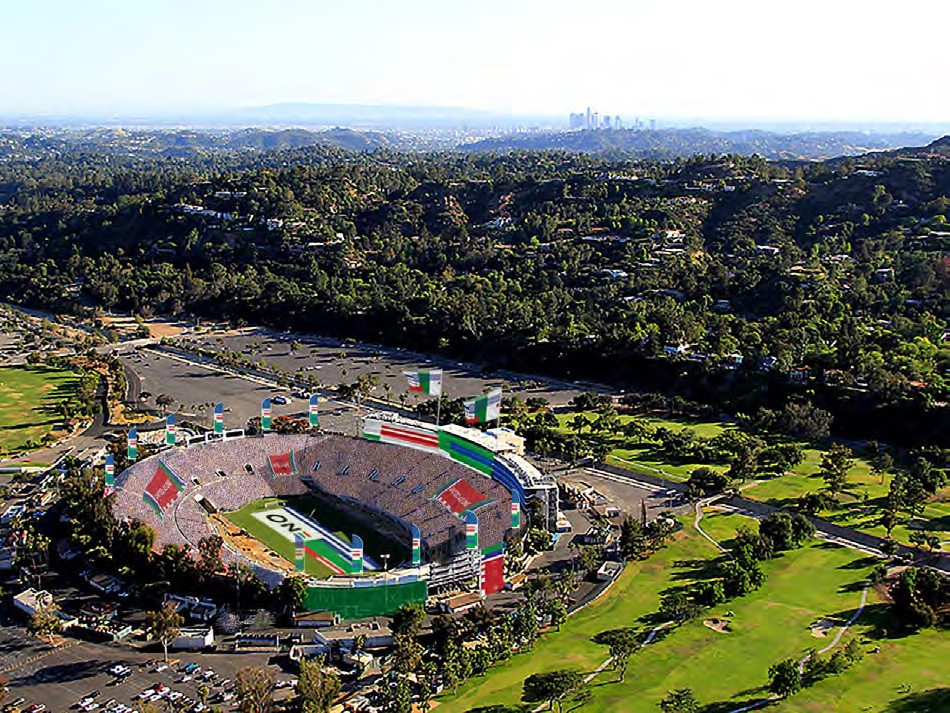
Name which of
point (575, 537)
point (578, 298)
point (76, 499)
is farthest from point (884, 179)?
point (76, 499)

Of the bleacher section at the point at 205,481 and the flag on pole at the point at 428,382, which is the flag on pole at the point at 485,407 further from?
the bleacher section at the point at 205,481

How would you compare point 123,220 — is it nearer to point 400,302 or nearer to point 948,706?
point 400,302

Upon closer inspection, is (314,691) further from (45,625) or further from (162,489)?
(162,489)

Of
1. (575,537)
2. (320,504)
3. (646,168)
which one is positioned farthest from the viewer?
(646,168)

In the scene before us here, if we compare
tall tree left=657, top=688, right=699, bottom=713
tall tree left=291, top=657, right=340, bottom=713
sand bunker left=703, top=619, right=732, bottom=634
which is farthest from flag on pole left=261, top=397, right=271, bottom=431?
tall tree left=657, top=688, right=699, bottom=713

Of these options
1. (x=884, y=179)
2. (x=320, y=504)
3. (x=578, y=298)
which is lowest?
(x=320, y=504)

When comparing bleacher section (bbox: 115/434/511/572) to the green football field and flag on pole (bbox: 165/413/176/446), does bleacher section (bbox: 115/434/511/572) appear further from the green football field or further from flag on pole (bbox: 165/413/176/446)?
flag on pole (bbox: 165/413/176/446)
